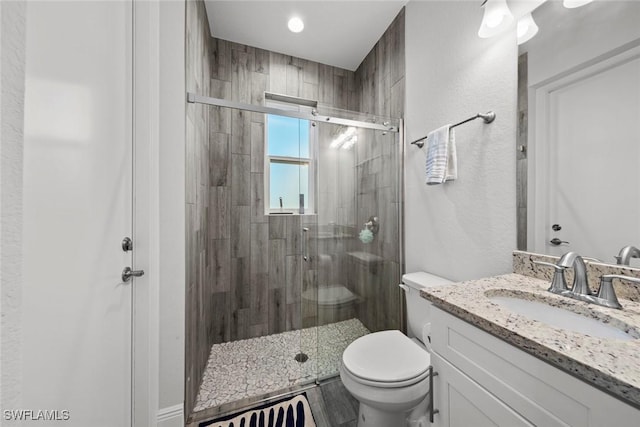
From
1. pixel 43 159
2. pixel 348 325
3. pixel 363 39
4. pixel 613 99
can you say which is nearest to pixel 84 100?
pixel 43 159

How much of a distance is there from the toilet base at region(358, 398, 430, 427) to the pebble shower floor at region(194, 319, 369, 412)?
56 cm

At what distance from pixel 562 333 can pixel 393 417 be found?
894 mm

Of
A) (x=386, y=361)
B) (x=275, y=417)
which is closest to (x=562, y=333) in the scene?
(x=386, y=361)

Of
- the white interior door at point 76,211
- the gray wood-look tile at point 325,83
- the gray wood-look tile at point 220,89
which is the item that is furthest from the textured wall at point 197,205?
the gray wood-look tile at point 325,83

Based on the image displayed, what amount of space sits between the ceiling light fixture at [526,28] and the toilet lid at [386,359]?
5.18 feet

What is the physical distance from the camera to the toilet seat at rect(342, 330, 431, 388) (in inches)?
40.8

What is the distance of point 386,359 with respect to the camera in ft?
3.86

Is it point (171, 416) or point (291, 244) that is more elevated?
point (291, 244)

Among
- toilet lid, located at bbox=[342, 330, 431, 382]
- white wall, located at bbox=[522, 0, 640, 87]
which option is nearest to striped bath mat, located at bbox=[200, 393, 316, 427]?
toilet lid, located at bbox=[342, 330, 431, 382]

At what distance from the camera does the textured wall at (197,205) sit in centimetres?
130

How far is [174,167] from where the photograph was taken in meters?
1.20

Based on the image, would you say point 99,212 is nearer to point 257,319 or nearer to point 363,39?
point 257,319

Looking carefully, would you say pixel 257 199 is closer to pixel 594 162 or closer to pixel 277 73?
pixel 277 73

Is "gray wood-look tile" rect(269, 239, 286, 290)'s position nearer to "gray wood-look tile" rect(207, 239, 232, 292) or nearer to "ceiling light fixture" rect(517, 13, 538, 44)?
"gray wood-look tile" rect(207, 239, 232, 292)
